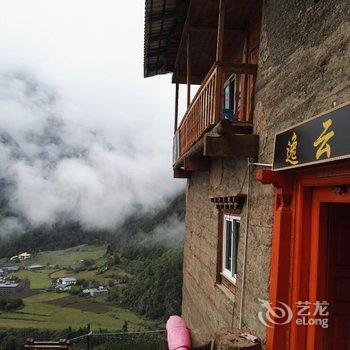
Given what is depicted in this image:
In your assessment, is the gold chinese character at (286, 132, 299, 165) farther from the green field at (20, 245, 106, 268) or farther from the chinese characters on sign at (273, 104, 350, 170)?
the green field at (20, 245, 106, 268)

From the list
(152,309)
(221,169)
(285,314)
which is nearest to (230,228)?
(221,169)

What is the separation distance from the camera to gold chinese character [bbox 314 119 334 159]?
3.33 metres

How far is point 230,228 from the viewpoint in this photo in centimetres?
728

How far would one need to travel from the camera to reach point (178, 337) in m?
4.91

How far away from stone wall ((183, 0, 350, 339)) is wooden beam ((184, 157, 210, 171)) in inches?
24.9

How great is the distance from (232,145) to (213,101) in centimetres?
81

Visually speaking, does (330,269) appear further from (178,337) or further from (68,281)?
(68,281)

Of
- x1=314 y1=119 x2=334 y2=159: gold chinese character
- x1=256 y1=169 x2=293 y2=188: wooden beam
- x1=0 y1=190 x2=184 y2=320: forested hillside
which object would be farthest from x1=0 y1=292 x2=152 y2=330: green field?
x1=314 y1=119 x2=334 y2=159: gold chinese character

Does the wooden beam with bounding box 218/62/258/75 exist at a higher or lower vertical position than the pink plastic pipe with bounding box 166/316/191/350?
higher

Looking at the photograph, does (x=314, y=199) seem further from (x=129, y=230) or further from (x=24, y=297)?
(x=129, y=230)

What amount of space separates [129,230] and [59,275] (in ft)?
191

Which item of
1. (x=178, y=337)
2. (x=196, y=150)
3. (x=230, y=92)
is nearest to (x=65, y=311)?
(x=230, y=92)

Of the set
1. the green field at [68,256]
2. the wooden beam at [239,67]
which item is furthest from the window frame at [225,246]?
the green field at [68,256]

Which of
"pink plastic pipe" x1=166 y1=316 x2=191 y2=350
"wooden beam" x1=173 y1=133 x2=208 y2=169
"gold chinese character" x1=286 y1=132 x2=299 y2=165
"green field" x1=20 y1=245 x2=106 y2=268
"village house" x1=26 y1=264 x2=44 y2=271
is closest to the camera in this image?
"gold chinese character" x1=286 y1=132 x2=299 y2=165
